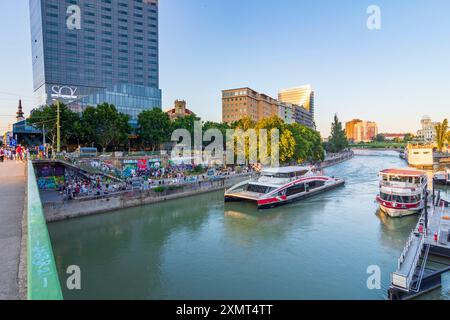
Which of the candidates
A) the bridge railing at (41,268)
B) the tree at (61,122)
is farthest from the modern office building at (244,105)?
the bridge railing at (41,268)

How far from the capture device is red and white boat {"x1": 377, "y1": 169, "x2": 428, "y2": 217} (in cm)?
2633

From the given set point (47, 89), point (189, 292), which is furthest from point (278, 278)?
point (47, 89)

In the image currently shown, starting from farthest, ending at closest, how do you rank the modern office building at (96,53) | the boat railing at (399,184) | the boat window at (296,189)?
1. the modern office building at (96,53)
2. the boat window at (296,189)
3. the boat railing at (399,184)

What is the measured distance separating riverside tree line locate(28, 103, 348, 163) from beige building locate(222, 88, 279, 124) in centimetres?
4496

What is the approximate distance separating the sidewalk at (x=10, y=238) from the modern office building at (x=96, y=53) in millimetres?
74606

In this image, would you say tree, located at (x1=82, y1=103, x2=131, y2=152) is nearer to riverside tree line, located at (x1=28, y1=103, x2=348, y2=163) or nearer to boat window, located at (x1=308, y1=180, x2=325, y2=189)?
riverside tree line, located at (x1=28, y1=103, x2=348, y2=163)

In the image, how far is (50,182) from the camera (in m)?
30.9

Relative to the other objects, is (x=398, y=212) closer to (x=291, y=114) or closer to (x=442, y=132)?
(x=442, y=132)

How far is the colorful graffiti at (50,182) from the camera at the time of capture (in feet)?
99.7

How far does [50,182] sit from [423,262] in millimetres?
33309

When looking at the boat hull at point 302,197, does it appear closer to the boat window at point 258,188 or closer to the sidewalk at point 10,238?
the boat window at point 258,188

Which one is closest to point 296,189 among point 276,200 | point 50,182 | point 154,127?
point 276,200

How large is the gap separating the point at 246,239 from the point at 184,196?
15.7 m
